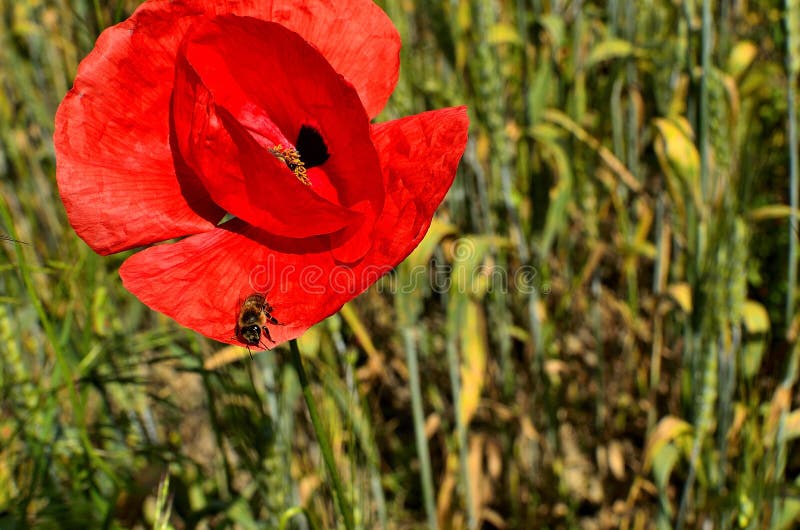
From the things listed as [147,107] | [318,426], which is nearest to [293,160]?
[147,107]

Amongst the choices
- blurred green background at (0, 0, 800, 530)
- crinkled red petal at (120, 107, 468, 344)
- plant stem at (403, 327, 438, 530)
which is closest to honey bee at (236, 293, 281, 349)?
crinkled red petal at (120, 107, 468, 344)

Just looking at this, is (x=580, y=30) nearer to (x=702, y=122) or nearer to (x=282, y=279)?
(x=702, y=122)

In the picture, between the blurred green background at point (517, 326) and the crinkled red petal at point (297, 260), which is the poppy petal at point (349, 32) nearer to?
the crinkled red petal at point (297, 260)

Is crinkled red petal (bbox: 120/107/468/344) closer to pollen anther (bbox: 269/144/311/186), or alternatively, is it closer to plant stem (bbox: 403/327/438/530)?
→ pollen anther (bbox: 269/144/311/186)

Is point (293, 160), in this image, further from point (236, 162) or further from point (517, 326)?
point (517, 326)

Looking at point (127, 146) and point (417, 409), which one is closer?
point (127, 146)

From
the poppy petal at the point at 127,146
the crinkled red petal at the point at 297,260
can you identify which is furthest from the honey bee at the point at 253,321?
the poppy petal at the point at 127,146
